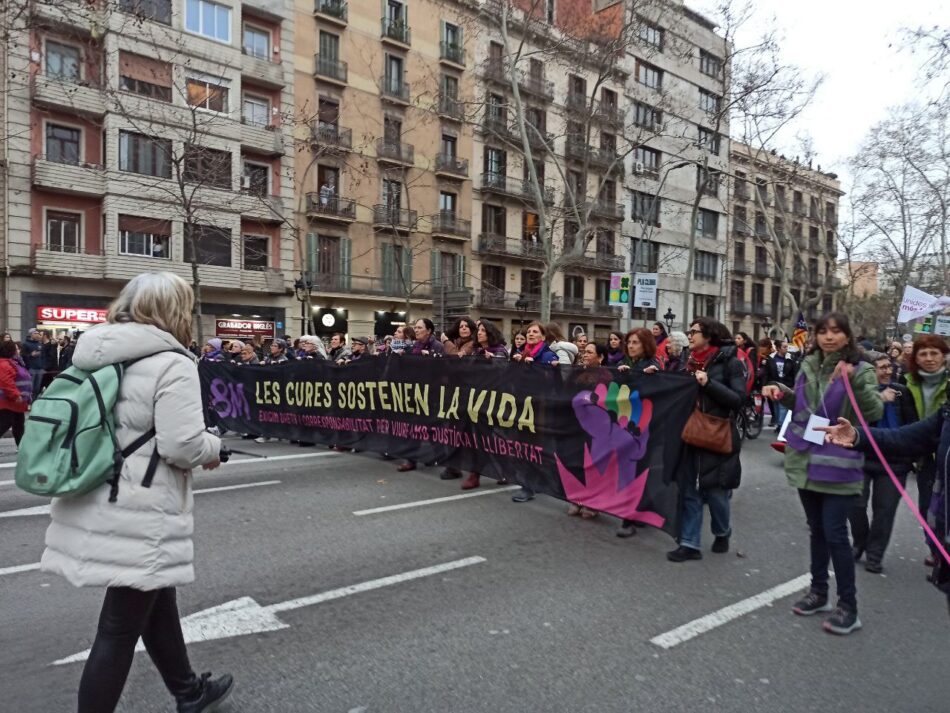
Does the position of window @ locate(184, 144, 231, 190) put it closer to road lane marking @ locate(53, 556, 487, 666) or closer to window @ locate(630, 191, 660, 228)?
road lane marking @ locate(53, 556, 487, 666)

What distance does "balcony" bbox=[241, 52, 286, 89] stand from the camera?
2927cm

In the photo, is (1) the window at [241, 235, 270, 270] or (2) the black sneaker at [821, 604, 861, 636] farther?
(1) the window at [241, 235, 270, 270]

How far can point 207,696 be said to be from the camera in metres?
2.90

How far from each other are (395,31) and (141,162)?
14.6m

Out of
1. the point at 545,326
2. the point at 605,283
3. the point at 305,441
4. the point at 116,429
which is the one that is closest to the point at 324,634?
the point at 116,429

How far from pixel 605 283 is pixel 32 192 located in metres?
31.8

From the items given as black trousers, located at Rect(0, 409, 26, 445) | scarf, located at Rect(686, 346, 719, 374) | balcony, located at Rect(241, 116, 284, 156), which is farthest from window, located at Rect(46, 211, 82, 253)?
scarf, located at Rect(686, 346, 719, 374)

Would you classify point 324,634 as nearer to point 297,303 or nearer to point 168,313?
point 168,313

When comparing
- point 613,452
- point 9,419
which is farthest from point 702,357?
point 9,419

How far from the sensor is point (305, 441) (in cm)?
1063

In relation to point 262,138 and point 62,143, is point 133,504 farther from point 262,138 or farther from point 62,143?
point 262,138

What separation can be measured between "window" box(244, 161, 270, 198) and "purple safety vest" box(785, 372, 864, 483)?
2690cm

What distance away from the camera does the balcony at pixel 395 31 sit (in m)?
34.2

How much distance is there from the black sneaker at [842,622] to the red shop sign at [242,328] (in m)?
27.9
